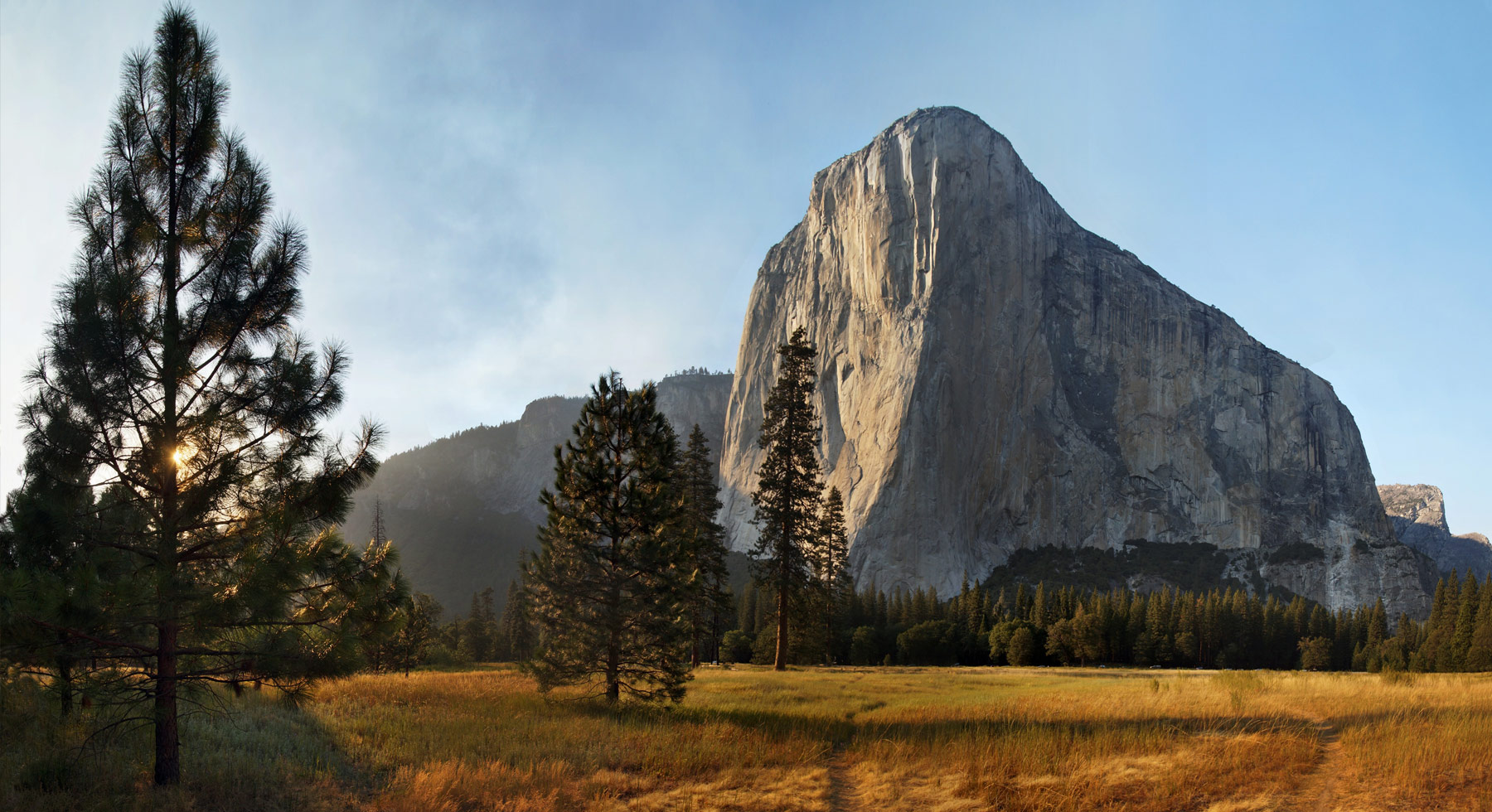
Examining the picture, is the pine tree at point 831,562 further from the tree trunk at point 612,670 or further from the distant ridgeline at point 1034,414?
the distant ridgeline at point 1034,414

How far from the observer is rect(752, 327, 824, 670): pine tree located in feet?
93.5

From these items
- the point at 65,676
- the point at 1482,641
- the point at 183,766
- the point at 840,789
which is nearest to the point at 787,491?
the point at 840,789

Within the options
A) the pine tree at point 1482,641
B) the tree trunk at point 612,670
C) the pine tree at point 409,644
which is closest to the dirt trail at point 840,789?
the tree trunk at point 612,670

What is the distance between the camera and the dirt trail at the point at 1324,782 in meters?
7.54

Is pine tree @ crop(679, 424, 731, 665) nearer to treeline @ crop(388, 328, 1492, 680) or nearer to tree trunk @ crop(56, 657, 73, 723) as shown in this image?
treeline @ crop(388, 328, 1492, 680)

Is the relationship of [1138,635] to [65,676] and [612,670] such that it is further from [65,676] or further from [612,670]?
[65,676]

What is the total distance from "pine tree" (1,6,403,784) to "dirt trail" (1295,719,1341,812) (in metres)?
10.4

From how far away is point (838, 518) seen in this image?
48938 millimetres

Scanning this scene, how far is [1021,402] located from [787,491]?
410 feet

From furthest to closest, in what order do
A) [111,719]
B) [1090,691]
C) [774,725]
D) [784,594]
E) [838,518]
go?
1. [838,518]
2. [784,594]
3. [1090,691]
4. [774,725]
5. [111,719]

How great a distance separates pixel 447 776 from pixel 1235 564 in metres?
160

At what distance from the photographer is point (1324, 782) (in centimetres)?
822

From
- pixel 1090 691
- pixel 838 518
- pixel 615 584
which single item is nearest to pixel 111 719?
pixel 615 584

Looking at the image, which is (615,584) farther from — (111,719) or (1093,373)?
(1093,373)
